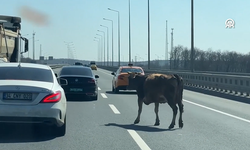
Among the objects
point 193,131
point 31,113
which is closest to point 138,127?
point 193,131

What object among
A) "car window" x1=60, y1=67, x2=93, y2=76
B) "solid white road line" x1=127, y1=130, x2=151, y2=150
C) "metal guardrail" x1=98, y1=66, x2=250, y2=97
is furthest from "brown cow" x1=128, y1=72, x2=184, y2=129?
"metal guardrail" x1=98, y1=66, x2=250, y2=97

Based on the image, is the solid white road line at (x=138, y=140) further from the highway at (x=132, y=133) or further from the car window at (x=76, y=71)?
the car window at (x=76, y=71)

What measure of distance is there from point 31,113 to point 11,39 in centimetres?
1109

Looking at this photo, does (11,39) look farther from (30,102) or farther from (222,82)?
(222,82)

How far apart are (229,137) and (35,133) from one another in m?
4.24

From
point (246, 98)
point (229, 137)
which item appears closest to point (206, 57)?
point (246, 98)

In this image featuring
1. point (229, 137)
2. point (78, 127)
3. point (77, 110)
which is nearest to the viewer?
point (229, 137)

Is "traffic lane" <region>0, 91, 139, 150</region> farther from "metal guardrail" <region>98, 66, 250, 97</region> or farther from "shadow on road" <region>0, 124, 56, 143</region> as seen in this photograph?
"metal guardrail" <region>98, 66, 250, 97</region>

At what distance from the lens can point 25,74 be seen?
10078mm

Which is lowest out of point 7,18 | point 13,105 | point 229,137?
point 229,137

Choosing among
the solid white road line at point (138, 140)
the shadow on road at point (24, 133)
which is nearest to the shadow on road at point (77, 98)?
the shadow on road at point (24, 133)

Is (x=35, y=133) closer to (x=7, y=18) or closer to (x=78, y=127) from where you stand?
(x=78, y=127)

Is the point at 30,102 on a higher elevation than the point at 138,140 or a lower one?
higher

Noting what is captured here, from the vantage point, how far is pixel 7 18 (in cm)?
2092
